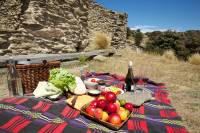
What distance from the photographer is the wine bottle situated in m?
2.45

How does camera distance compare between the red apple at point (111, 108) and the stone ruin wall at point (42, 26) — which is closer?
the red apple at point (111, 108)

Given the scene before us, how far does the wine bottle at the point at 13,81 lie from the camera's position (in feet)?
8.02

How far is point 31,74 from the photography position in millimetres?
2666

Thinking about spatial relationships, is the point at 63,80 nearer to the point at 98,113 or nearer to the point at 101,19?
the point at 98,113

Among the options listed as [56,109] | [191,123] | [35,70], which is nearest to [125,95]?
[56,109]

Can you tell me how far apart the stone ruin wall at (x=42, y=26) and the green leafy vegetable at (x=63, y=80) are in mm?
4892

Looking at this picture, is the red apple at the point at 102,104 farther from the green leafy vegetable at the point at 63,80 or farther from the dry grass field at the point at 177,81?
the dry grass field at the point at 177,81

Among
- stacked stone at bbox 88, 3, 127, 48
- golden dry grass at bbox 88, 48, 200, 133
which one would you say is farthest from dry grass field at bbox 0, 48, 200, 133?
stacked stone at bbox 88, 3, 127, 48

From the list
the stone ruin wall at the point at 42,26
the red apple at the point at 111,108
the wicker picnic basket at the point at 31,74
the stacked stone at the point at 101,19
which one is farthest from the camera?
the stacked stone at the point at 101,19

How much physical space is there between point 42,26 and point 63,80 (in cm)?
551

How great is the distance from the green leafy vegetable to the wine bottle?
1.34ft

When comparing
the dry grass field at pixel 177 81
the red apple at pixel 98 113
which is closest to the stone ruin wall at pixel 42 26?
the dry grass field at pixel 177 81

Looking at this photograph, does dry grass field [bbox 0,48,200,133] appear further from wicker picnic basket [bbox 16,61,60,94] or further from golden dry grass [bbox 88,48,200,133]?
wicker picnic basket [bbox 16,61,60,94]

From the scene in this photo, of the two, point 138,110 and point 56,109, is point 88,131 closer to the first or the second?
point 56,109
